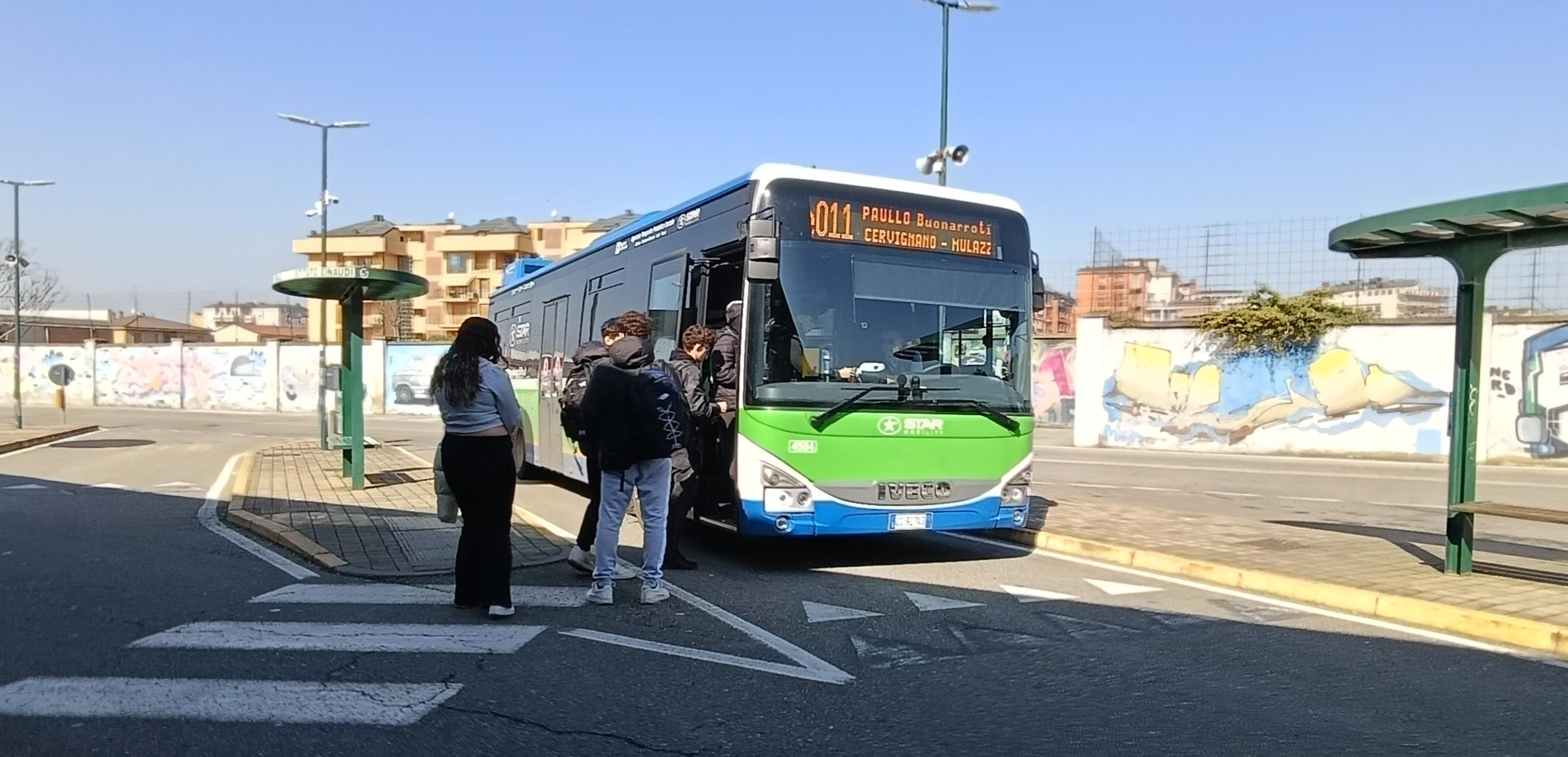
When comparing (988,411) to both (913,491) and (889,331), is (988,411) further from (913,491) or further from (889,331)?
(889,331)

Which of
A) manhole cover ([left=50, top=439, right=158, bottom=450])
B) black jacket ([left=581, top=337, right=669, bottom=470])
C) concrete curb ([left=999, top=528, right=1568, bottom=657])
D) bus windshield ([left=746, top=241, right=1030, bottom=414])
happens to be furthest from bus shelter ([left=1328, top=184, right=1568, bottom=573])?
manhole cover ([left=50, top=439, right=158, bottom=450])

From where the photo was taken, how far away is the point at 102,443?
73.9 feet

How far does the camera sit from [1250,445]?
2258 cm

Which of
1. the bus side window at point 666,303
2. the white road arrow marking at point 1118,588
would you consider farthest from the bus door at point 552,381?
the white road arrow marking at point 1118,588

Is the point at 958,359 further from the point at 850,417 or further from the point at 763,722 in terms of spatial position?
the point at 763,722

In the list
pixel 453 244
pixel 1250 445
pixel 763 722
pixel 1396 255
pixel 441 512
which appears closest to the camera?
pixel 763 722

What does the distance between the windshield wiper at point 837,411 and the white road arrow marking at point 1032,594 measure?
5.47 ft

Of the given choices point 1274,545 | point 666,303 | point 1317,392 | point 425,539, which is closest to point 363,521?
point 425,539

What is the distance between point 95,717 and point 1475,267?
27.7 ft

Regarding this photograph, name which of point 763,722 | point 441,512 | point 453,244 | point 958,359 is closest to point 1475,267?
point 958,359

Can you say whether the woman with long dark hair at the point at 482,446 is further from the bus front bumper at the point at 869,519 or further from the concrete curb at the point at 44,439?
the concrete curb at the point at 44,439

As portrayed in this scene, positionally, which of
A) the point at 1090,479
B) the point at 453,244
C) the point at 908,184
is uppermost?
the point at 453,244

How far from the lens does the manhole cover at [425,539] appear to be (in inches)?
313

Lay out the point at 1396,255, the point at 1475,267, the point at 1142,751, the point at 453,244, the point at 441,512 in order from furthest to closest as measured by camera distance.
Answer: the point at 453,244
the point at 1396,255
the point at 1475,267
the point at 441,512
the point at 1142,751
